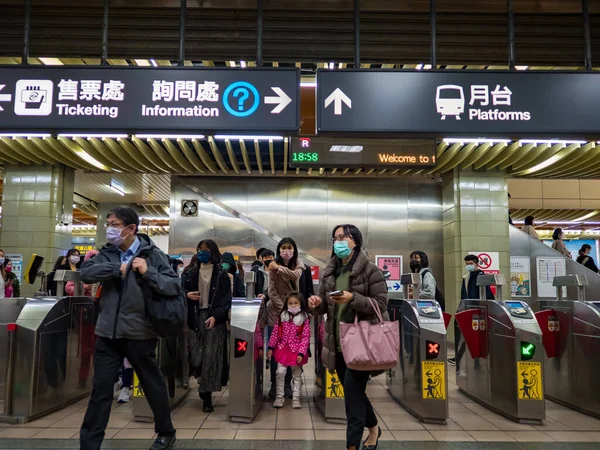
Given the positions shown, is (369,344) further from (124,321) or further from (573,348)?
(573,348)

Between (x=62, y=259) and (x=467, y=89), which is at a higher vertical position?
(x=467, y=89)

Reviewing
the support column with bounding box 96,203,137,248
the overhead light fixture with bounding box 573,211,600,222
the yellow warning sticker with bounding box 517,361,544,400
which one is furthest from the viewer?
the support column with bounding box 96,203,137,248

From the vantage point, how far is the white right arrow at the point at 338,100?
381 cm

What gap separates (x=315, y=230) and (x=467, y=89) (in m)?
6.68

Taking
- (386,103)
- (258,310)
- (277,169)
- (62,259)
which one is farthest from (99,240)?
(386,103)

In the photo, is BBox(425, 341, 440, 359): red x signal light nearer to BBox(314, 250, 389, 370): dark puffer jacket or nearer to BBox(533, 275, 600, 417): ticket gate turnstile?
BBox(533, 275, 600, 417): ticket gate turnstile

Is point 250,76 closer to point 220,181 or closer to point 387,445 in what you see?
point 387,445

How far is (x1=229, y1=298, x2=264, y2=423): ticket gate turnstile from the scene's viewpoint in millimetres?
4227

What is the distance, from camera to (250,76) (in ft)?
12.6

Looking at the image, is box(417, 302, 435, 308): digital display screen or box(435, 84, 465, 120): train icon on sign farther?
box(417, 302, 435, 308): digital display screen

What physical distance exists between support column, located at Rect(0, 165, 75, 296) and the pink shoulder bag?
7.82m

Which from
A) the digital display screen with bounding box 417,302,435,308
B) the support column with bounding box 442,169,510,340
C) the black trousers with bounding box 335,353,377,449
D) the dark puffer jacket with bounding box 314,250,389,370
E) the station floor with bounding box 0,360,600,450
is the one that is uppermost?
the support column with bounding box 442,169,510,340

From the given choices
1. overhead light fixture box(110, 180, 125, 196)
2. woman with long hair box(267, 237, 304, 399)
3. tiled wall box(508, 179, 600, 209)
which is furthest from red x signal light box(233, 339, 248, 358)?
tiled wall box(508, 179, 600, 209)

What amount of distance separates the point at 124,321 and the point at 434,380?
279 cm
